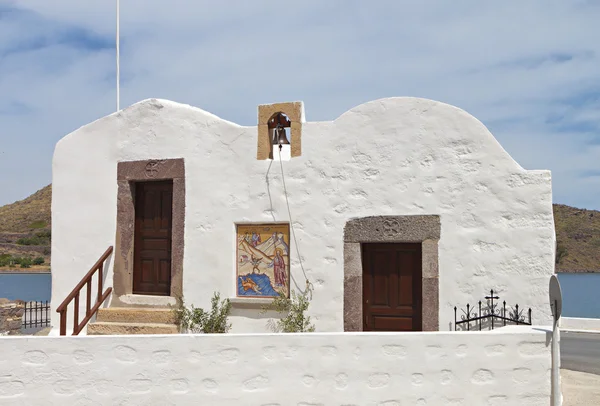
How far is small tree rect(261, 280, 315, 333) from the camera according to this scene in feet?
26.6

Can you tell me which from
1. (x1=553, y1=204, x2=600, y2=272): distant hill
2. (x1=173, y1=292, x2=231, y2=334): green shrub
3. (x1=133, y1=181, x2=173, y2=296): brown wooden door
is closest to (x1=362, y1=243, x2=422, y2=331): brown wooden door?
(x1=173, y1=292, x2=231, y2=334): green shrub

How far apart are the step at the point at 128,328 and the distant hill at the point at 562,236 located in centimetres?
4981

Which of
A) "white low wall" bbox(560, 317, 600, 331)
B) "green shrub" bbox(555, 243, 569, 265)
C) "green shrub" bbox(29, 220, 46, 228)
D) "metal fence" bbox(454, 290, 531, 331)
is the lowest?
"white low wall" bbox(560, 317, 600, 331)

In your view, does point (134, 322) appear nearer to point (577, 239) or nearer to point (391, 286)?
point (391, 286)

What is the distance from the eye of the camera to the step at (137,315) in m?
8.51

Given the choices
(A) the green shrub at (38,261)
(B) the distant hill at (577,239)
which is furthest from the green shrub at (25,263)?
(B) the distant hill at (577,239)

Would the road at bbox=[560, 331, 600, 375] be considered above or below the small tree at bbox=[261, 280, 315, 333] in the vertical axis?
below

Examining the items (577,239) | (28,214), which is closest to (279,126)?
(577,239)

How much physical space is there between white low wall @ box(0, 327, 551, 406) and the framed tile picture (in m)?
2.30

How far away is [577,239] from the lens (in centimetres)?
5566

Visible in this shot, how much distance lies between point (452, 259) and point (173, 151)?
4195mm

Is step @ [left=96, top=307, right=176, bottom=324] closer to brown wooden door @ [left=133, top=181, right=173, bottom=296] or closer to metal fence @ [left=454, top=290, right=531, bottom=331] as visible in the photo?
brown wooden door @ [left=133, top=181, right=173, bottom=296]

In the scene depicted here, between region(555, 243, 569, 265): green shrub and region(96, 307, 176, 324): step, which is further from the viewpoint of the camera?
region(555, 243, 569, 265): green shrub

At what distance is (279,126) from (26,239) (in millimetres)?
53699
